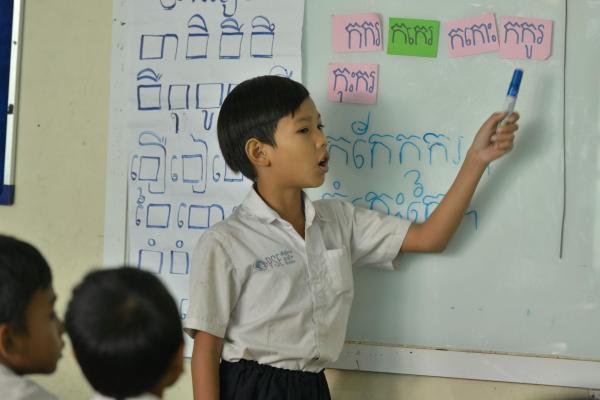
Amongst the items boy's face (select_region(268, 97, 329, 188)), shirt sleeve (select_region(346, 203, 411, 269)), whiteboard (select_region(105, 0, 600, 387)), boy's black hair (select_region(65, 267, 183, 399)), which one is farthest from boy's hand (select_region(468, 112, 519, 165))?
boy's black hair (select_region(65, 267, 183, 399))

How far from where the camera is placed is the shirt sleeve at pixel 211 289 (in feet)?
4.79

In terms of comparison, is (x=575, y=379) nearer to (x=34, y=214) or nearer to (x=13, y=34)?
(x=34, y=214)

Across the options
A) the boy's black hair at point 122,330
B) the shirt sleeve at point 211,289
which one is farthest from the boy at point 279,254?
the boy's black hair at point 122,330

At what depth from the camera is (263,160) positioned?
1.56m

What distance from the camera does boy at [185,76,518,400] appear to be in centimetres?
148

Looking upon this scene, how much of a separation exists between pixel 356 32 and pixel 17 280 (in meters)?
0.98

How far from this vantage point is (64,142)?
1.93 metres

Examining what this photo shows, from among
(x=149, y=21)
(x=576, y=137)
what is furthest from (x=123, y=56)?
(x=576, y=137)

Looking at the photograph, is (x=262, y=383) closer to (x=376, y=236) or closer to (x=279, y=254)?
(x=279, y=254)

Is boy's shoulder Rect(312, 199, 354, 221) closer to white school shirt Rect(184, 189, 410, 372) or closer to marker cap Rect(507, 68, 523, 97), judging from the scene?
white school shirt Rect(184, 189, 410, 372)

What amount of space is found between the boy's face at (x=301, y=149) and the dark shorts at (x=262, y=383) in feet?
1.27

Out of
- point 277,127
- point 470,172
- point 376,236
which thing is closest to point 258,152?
point 277,127

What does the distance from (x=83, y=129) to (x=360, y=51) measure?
2.46 feet

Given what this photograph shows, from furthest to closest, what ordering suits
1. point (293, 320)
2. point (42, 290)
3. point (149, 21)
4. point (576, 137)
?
point (149, 21), point (576, 137), point (293, 320), point (42, 290)
